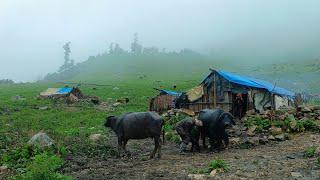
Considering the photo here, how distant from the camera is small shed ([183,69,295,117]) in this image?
26.1 meters

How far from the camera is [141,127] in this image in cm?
1545

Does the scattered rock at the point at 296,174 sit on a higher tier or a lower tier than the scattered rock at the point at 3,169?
higher

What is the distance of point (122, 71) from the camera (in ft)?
361

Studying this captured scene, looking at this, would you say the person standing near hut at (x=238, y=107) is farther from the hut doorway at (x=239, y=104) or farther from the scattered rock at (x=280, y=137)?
the scattered rock at (x=280, y=137)

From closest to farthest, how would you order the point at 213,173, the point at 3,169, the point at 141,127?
the point at 213,173
the point at 3,169
the point at 141,127

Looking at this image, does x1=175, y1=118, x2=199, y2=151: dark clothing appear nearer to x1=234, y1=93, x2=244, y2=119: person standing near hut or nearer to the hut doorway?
the hut doorway

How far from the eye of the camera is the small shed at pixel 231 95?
2611 centimetres

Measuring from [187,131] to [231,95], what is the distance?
33.5ft

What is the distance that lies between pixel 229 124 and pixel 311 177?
6.38m

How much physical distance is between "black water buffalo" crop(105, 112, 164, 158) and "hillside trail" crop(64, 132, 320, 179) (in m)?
0.66

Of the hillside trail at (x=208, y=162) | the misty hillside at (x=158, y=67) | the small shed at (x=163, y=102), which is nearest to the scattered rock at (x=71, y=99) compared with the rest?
the small shed at (x=163, y=102)

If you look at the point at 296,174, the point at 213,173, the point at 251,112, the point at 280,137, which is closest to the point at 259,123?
the point at 280,137

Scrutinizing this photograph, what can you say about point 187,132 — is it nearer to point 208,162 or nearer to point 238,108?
point 208,162

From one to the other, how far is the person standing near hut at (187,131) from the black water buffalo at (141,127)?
156 centimetres
